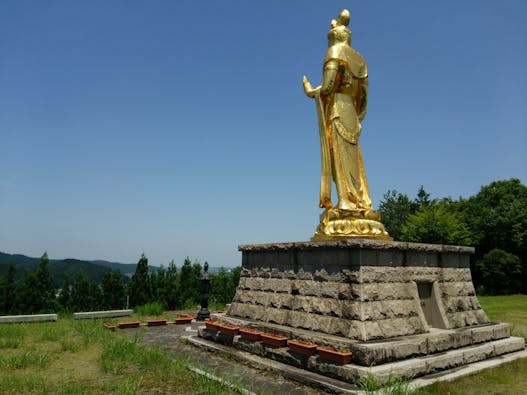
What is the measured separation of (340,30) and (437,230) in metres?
19.0

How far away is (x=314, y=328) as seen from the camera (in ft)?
22.3

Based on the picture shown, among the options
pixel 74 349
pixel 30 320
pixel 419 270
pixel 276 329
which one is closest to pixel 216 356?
pixel 276 329

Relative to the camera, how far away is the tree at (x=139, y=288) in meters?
15.1

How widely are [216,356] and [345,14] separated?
24.8 ft

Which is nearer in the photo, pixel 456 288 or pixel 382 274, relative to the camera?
pixel 382 274

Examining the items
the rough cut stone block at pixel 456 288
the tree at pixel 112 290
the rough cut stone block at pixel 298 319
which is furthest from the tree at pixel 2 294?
the rough cut stone block at pixel 456 288

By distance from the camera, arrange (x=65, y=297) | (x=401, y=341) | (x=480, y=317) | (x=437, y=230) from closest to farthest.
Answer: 1. (x=401, y=341)
2. (x=480, y=317)
3. (x=65, y=297)
4. (x=437, y=230)

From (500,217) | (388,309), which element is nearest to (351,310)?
(388,309)

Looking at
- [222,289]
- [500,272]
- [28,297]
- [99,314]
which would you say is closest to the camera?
[99,314]

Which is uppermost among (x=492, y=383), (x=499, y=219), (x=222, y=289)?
(x=499, y=219)

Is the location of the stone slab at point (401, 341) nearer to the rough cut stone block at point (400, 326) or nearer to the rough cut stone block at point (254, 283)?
the rough cut stone block at point (400, 326)

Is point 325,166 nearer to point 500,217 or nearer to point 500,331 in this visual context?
point 500,331

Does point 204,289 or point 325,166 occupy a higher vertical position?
point 325,166

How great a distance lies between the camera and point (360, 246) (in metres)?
6.30
